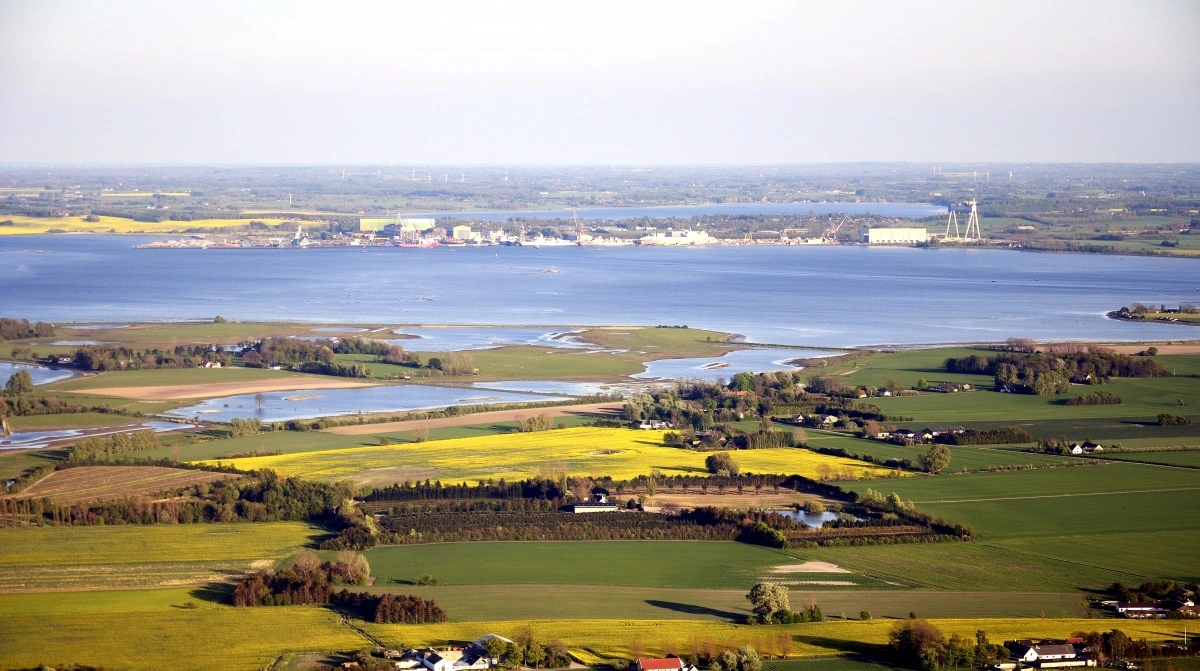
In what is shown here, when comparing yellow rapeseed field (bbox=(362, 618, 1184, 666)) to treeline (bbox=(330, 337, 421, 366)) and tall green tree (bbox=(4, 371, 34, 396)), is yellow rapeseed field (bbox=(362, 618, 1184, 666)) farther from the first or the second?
treeline (bbox=(330, 337, 421, 366))

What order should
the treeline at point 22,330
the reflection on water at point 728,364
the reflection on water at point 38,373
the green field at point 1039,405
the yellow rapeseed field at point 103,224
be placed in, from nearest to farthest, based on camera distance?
the green field at point 1039,405
the reflection on water at point 38,373
the reflection on water at point 728,364
the treeline at point 22,330
the yellow rapeseed field at point 103,224

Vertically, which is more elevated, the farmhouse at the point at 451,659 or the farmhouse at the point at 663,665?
the farmhouse at the point at 663,665

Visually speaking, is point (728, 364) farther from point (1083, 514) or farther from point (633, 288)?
point (633, 288)

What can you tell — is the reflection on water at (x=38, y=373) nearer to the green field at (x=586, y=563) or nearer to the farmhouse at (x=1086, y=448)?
the green field at (x=586, y=563)

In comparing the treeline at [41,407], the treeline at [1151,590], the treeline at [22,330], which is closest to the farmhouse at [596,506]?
the treeline at [1151,590]

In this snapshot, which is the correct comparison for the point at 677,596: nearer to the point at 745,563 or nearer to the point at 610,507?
the point at 745,563

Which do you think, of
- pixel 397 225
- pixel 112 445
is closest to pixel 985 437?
pixel 112 445

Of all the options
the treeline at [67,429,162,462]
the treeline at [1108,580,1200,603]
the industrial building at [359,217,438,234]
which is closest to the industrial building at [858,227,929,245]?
the industrial building at [359,217,438,234]
